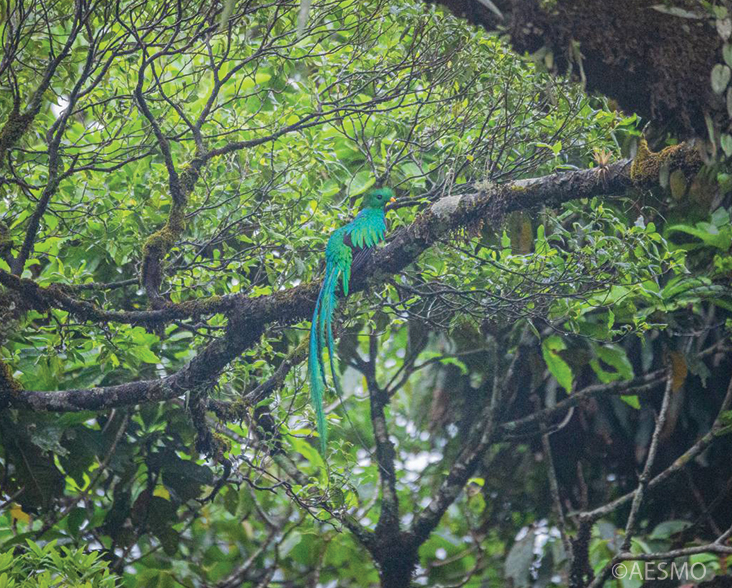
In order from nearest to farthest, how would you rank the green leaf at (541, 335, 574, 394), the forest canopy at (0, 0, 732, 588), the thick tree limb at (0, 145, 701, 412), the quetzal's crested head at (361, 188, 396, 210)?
1. the thick tree limb at (0, 145, 701, 412)
2. the forest canopy at (0, 0, 732, 588)
3. the quetzal's crested head at (361, 188, 396, 210)
4. the green leaf at (541, 335, 574, 394)

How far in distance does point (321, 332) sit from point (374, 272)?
34cm

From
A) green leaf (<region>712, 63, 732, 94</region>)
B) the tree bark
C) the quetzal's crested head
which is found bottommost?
green leaf (<region>712, 63, 732, 94</region>)

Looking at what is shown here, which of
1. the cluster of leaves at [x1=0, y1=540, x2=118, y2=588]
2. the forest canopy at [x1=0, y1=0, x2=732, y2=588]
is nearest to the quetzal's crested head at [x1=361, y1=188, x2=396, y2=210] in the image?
the forest canopy at [x1=0, y1=0, x2=732, y2=588]

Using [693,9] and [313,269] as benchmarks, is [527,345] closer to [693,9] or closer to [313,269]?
[313,269]

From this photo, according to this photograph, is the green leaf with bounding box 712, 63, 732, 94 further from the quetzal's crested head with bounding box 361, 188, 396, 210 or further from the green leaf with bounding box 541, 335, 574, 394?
the green leaf with bounding box 541, 335, 574, 394

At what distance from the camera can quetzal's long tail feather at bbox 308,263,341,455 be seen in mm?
3121

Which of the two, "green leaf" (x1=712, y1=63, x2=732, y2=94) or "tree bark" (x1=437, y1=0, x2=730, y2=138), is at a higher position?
"tree bark" (x1=437, y1=0, x2=730, y2=138)

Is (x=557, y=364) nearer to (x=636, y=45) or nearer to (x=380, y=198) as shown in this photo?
(x=380, y=198)

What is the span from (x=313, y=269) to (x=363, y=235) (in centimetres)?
62

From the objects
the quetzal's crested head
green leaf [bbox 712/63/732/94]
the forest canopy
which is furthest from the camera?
the quetzal's crested head

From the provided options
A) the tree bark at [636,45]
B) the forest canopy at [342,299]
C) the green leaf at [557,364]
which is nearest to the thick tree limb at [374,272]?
the forest canopy at [342,299]

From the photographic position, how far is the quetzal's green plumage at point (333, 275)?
10.3 ft

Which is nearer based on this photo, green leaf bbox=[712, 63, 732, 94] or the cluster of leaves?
green leaf bbox=[712, 63, 732, 94]

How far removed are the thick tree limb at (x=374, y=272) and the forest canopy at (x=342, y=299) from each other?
0.04 ft
